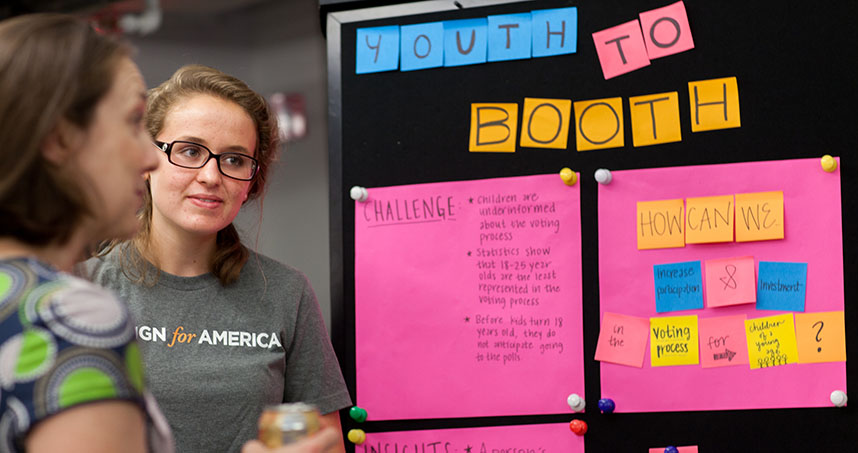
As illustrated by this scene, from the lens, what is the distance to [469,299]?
1676mm

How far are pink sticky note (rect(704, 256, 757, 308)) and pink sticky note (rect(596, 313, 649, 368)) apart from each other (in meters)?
0.13

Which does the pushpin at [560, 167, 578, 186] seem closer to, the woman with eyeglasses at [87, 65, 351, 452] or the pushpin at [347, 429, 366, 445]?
the woman with eyeglasses at [87, 65, 351, 452]

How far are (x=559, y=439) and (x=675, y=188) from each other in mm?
530

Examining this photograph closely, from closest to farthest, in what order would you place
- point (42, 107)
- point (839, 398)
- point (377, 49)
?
point (42, 107) → point (839, 398) → point (377, 49)

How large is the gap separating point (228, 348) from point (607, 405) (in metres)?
0.71

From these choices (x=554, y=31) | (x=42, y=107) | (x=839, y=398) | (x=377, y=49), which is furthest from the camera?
(x=377, y=49)

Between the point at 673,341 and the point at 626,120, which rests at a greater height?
the point at 626,120

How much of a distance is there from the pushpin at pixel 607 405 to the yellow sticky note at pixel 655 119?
49 centimetres

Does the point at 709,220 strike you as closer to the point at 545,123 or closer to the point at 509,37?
the point at 545,123

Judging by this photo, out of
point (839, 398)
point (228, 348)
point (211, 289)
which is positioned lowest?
point (839, 398)

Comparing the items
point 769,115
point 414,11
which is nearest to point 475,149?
point 414,11

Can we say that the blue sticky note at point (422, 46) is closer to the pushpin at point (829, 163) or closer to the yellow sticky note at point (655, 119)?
the yellow sticky note at point (655, 119)

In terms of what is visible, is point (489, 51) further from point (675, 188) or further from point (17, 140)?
point (17, 140)

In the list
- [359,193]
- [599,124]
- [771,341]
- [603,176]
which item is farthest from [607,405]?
[359,193]
